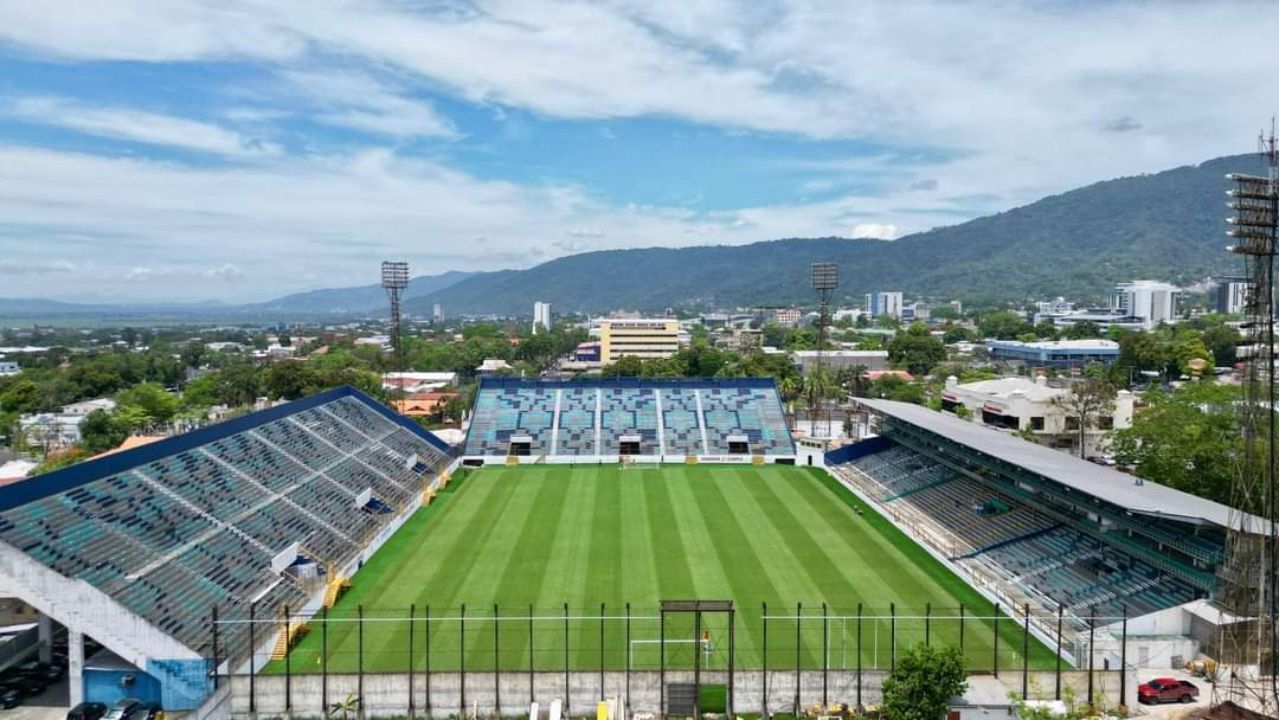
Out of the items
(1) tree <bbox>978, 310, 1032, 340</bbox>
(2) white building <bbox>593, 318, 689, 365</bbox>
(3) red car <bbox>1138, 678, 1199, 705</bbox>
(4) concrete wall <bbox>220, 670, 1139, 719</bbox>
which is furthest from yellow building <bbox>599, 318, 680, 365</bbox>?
(3) red car <bbox>1138, 678, 1199, 705</bbox>

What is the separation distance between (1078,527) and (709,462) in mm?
24242

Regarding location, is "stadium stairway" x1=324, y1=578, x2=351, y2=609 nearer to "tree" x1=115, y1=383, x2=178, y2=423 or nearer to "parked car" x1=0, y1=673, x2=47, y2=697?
"parked car" x1=0, y1=673, x2=47, y2=697

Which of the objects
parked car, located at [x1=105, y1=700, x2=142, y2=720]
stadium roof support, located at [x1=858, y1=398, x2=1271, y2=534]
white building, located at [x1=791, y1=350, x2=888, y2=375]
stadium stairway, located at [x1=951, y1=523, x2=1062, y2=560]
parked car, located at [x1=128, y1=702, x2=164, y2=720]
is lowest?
parked car, located at [x1=128, y1=702, x2=164, y2=720]

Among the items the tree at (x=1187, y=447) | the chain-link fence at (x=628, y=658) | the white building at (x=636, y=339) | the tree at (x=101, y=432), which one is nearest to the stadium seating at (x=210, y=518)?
the chain-link fence at (x=628, y=658)

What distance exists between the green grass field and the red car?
8.30 feet

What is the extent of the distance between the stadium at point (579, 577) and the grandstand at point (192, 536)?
8 centimetres

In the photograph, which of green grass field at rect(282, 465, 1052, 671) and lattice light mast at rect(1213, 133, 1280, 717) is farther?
green grass field at rect(282, 465, 1052, 671)

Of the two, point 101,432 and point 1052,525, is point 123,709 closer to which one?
point 1052,525

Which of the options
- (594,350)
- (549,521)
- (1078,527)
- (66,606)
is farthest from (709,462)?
(594,350)

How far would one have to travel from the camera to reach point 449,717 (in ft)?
58.2

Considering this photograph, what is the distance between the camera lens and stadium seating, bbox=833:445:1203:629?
72.3 feet

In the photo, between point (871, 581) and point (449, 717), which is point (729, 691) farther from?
Result: point (871, 581)

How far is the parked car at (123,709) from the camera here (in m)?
16.9

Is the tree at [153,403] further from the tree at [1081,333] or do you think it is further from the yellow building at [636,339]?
the tree at [1081,333]
